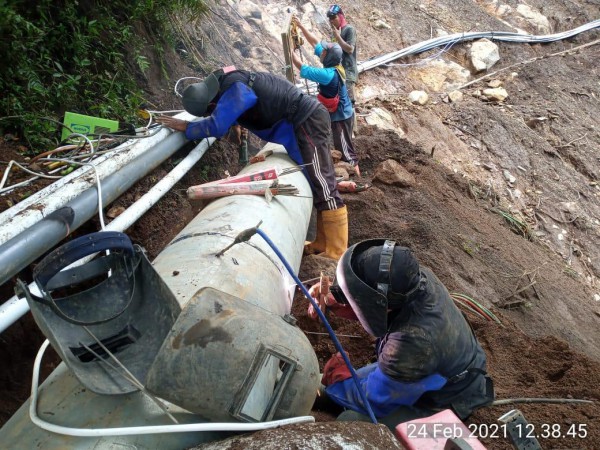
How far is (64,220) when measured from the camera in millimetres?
2393

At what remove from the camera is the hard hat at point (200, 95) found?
3637 mm

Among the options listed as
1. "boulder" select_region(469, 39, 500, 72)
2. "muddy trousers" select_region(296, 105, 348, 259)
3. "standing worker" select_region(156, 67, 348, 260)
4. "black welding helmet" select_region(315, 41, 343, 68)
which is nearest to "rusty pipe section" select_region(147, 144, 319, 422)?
"standing worker" select_region(156, 67, 348, 260)

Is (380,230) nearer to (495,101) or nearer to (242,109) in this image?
(242,109)

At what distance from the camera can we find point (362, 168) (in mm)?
6332

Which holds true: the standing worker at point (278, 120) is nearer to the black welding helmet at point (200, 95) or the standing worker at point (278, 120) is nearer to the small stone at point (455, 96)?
the black welding helmet at point (200, 95)

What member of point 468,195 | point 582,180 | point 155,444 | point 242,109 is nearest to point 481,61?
point 582,180

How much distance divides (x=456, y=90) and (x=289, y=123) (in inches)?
245

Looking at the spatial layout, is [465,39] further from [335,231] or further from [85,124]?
[85,124]

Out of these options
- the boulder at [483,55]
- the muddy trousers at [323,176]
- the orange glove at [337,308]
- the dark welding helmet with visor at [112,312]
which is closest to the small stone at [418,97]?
the boulder at [483,55]

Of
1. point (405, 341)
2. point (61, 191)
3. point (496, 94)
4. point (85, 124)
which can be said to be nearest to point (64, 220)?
point (61, 191)

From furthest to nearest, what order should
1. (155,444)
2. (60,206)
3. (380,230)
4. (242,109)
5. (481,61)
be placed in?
1. (481,61)
2. (380,230)
3. (242,109)
4. (60,206)
5. (155,444)

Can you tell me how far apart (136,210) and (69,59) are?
5.17 ft

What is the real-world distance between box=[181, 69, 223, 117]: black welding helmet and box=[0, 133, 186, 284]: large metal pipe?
1.58 feet

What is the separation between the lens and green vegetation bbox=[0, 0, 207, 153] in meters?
3.16
